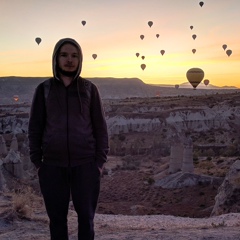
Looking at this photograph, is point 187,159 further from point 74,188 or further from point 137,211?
point 74,188

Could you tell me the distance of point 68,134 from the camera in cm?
333

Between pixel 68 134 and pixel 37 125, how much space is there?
0.96 feet

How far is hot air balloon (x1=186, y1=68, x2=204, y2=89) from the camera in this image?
42812 millimetres

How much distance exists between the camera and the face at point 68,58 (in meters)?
3.42

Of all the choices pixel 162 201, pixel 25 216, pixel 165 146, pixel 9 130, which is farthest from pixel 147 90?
pixel 25 216

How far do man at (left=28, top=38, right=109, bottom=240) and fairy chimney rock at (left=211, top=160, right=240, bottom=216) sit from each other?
8388 mm

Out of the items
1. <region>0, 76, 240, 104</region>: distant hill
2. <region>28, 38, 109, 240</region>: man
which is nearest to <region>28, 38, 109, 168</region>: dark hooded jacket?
<region>28, 38, 109, 240</region>: man

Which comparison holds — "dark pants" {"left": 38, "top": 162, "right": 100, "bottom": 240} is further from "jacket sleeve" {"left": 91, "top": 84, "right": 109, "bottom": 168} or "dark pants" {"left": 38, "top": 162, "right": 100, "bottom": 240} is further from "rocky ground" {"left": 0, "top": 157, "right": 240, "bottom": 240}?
"rocky ground" {"left": 0, "top": 157, "right": 240, "bottom": 240}

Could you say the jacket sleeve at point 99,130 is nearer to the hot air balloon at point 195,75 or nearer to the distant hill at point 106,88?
the hot air balloon at point 195,75

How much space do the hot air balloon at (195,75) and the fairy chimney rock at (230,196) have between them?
31.1m

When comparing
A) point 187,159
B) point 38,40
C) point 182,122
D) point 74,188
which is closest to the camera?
point 74,188

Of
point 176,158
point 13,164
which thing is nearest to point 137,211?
point 13,164

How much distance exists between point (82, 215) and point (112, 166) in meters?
24.3

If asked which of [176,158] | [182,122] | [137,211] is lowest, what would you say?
[137,211]
